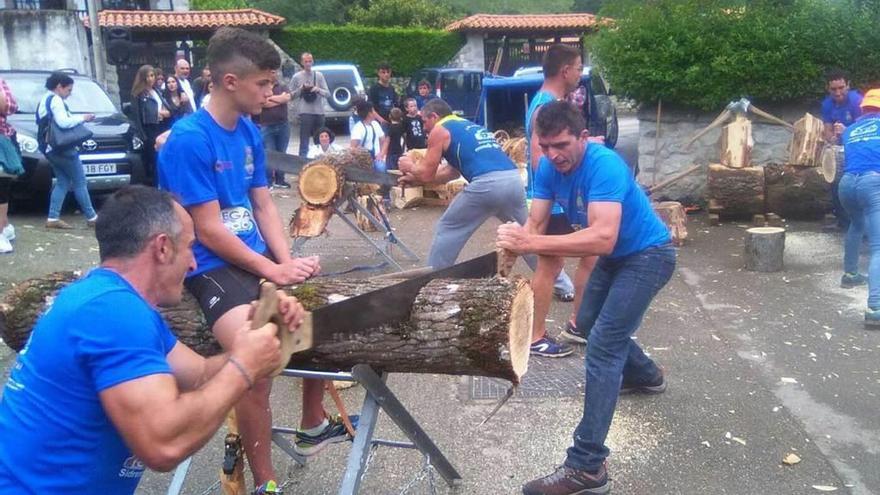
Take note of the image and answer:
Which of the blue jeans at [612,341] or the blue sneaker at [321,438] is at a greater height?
the blue jeans at [612,341]

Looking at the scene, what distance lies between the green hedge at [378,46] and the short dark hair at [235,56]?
2586cm

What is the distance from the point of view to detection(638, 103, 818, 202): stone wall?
33.8 ft

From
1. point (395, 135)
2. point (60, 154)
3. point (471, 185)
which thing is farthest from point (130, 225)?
point (395, 135)

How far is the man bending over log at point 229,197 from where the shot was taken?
333 cm

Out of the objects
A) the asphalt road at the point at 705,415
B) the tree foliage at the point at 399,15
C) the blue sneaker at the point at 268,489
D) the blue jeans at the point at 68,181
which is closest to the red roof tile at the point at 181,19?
the tree foliage at the point at 399,15

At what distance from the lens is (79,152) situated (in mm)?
9852

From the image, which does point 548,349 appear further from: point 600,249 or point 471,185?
point 600,249

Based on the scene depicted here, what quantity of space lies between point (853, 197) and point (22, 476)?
621cm

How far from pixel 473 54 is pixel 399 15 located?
4134mm

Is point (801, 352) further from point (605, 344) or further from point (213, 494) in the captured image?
point (213, 494)

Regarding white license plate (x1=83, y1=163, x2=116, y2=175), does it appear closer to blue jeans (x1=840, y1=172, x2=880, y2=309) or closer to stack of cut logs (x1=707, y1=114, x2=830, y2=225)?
stack of cut logs (x1=707, y1=114, x2=830, y2=225)

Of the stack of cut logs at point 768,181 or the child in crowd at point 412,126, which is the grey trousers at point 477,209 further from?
the child in crowd at point 412,126

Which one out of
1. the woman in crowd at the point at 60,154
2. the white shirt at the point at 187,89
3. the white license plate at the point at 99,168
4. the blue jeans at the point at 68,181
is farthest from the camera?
the white shirt at the point at 187,89

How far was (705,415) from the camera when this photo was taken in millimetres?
4723
